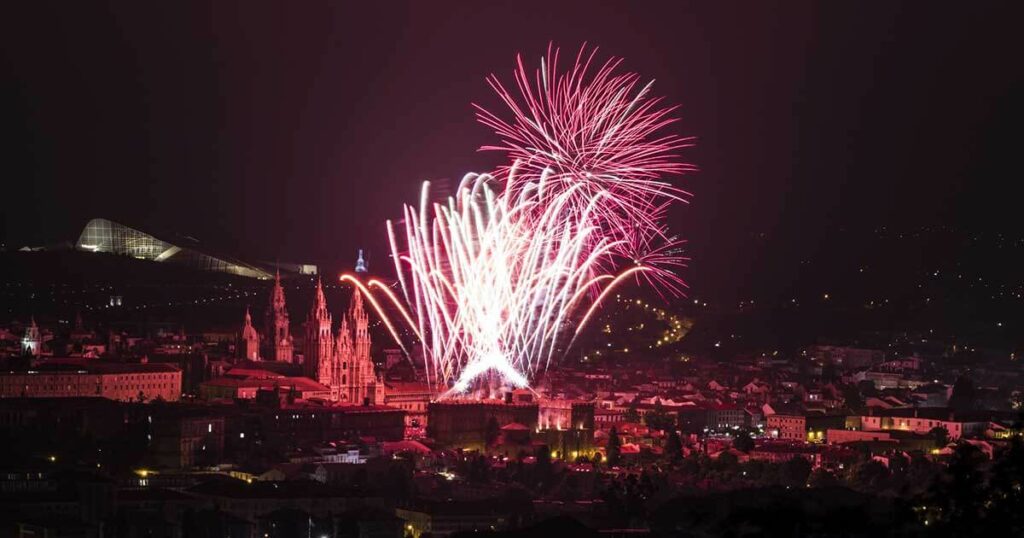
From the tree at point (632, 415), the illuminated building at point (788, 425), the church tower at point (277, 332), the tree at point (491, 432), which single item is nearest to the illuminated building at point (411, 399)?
the tree at point (491, 432)

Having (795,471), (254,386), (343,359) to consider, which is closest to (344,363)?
(343,359)

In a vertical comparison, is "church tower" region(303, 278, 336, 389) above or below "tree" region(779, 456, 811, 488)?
above

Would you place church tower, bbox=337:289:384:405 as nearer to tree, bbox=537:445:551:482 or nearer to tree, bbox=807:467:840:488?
tree, bbox=537:445:551:482

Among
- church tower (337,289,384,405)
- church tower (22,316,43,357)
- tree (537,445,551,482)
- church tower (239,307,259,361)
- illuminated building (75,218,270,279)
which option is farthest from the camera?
illuminated building (75,218,270,279)

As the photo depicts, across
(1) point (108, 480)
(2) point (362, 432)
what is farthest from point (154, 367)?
(1) point (108, 480)

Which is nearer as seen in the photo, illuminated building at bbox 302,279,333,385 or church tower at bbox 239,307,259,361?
illuminated building at bbox 302,279,333,385

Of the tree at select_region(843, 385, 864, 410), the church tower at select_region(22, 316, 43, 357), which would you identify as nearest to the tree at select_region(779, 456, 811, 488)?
the tree at select_region(843, 385, 864, 410)

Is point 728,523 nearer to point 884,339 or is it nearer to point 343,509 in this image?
point 343,509
